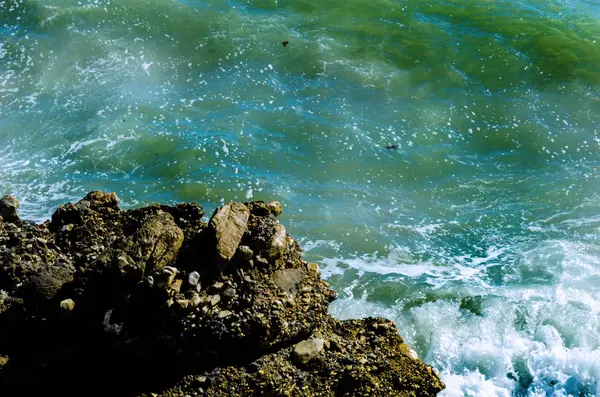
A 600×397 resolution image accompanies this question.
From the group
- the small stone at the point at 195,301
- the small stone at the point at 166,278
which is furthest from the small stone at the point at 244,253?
the small stone at the point at 166,278

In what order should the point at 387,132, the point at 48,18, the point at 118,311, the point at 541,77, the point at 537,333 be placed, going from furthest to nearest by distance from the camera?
the point at 48,18 < the point at 541,77 < the point at 387,132 < the point at 537,333 < the point at 118,311

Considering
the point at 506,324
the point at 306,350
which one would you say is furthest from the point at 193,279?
the point at 506,324

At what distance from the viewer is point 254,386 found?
5336 millimetres

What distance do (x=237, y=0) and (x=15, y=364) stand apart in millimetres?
12725

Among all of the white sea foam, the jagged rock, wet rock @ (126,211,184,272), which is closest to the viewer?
wet rock @ (126,211,184,272)

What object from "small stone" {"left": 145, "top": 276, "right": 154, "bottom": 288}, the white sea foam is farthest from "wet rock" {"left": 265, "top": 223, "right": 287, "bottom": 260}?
the white sea foam

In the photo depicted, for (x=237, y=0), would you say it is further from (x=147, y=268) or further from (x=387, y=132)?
(x=147, y=268)

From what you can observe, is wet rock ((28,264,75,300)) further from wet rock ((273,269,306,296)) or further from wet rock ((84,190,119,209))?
wet rock ((273,269,306,296))

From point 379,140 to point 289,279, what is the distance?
20.9 ft

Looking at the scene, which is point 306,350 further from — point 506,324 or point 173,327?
point 506,324

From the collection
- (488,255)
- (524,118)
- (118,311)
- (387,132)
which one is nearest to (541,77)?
(524,118)

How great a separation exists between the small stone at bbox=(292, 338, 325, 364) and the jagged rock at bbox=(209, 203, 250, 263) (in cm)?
96

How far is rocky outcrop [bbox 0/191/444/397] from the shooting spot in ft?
17.4

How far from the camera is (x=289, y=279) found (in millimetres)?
6004
